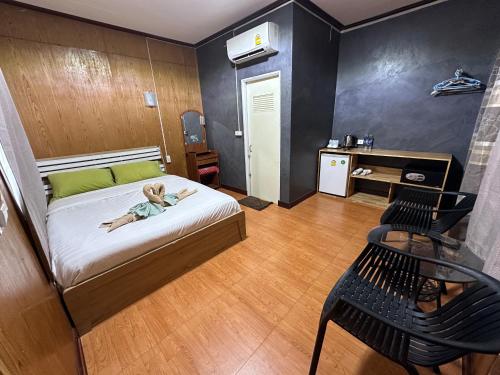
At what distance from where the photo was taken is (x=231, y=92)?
3.39 m

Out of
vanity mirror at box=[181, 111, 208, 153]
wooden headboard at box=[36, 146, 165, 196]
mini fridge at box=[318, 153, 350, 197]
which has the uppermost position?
vanity mirror at box=[181, 111, 208, 153]

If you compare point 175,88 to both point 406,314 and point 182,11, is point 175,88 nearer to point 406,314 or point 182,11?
point 182,11

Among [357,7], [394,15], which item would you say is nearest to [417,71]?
[394,15]

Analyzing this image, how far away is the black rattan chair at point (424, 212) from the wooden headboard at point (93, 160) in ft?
11.3

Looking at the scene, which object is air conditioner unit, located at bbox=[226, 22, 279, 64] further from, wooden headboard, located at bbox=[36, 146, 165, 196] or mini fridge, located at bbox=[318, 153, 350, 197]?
wooden headboard, located at bbox=[36, 146, 165, 196]

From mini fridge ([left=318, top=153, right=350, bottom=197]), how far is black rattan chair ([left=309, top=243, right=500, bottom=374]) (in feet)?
7.68

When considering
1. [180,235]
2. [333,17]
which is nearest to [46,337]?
[180,235]

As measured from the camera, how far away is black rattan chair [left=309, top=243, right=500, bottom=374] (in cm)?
70

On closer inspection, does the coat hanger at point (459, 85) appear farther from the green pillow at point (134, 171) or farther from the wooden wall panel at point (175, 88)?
the green pillow at point (134, 171)

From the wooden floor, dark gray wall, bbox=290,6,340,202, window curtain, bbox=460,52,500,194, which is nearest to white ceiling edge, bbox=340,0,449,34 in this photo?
dark gray wall, bbox=290,6,340,202

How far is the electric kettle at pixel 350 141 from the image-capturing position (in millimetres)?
3402

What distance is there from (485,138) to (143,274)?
10.5ft

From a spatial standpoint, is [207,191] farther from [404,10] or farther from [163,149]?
[404,10]

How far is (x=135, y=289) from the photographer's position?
1.61m
